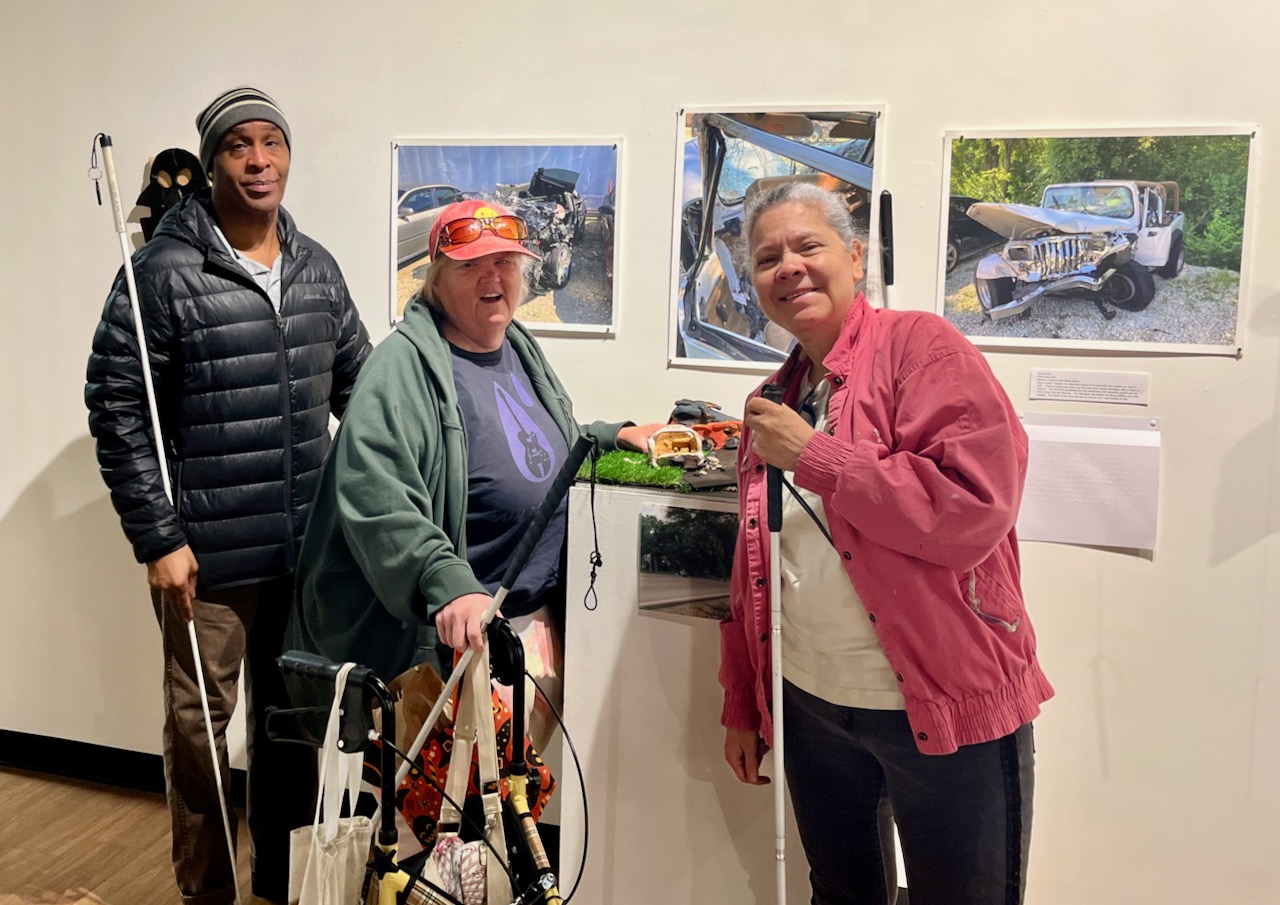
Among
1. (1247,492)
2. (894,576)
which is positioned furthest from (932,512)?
(1247,492)

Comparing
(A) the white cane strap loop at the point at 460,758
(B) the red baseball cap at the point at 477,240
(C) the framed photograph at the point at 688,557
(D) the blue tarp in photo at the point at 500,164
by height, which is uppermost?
(D) the blue tarp in photo at the point at 500,164

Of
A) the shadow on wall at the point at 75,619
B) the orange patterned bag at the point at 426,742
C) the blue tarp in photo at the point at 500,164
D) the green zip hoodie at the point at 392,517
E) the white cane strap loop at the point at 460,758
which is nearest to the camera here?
the white cane strap loop at the point at 460,758

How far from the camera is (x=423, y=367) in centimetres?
170

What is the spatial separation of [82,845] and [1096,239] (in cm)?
299

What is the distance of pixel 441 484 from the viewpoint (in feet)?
5.46

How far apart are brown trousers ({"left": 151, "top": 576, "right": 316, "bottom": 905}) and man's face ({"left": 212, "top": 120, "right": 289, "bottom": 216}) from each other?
867 millimetres

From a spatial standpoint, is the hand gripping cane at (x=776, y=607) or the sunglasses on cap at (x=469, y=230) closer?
the hand gripping cane at (x=776, y=607)

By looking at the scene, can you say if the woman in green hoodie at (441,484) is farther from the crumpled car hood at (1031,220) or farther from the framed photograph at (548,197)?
the crumpled car hood at (1031,220)

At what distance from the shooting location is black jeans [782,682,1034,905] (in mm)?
1338

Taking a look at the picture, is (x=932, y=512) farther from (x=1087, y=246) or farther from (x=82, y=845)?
(x=82, y=845)

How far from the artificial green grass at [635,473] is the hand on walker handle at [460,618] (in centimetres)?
35

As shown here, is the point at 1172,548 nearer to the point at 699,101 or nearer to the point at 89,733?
the point at 699,101

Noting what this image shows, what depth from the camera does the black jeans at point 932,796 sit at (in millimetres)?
1338

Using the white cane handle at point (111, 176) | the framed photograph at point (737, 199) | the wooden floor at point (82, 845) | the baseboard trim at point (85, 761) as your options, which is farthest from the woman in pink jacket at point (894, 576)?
the baseboard trim at point (85, 761)
